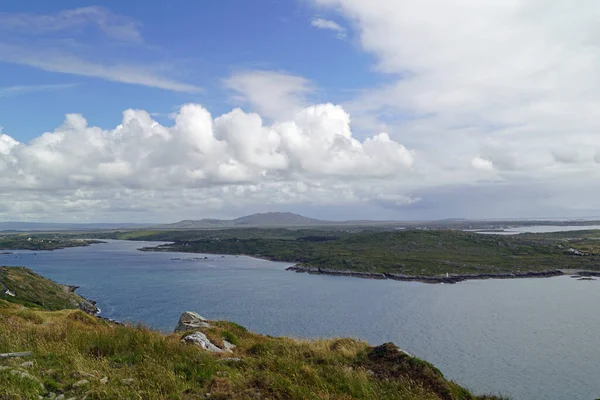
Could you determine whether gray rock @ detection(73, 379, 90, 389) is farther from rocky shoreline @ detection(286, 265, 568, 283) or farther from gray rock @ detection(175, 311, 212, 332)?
rocky shoreline @ detection(286, 265, 568, 283)

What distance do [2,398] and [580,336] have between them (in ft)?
280

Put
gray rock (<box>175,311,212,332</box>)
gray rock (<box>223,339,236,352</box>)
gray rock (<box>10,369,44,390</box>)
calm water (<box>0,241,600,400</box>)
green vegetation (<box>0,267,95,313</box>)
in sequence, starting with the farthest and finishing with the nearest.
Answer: green vegetation (<box>0,267,95,313</box>) → calm water (<box>0,241,600,400</box>) → gray rock (<box>175,311,212,332</box>) → gray rock (<box>223,339,236,352</box>) → gray rock (<box>10,369,44,390</box>)

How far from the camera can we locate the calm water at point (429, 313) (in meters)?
56.1

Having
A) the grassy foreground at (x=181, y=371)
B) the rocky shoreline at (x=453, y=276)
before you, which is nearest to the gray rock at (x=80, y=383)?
the grassy foreground at (x=181, y=371)

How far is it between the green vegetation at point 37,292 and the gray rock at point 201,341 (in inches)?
3289

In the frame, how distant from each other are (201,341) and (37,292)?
106411 mm

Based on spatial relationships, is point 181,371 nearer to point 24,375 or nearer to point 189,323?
point 24,375

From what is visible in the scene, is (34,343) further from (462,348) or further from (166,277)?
(166,277)

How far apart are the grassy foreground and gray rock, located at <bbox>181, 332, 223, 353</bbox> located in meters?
1.19

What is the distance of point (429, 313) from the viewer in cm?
9212

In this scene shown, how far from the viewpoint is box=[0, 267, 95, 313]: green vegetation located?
90438 mm

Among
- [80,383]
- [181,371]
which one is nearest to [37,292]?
[181,371]

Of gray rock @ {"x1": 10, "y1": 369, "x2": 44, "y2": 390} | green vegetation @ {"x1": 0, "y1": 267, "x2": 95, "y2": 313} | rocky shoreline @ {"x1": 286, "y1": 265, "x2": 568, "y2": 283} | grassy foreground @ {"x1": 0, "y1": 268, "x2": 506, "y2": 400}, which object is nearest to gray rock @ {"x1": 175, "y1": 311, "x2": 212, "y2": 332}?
grassy foreground @ {"x1": 0, "y1": 268, "x2": 506, "y2": 400}

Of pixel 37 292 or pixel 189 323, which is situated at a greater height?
pixel 189 323
